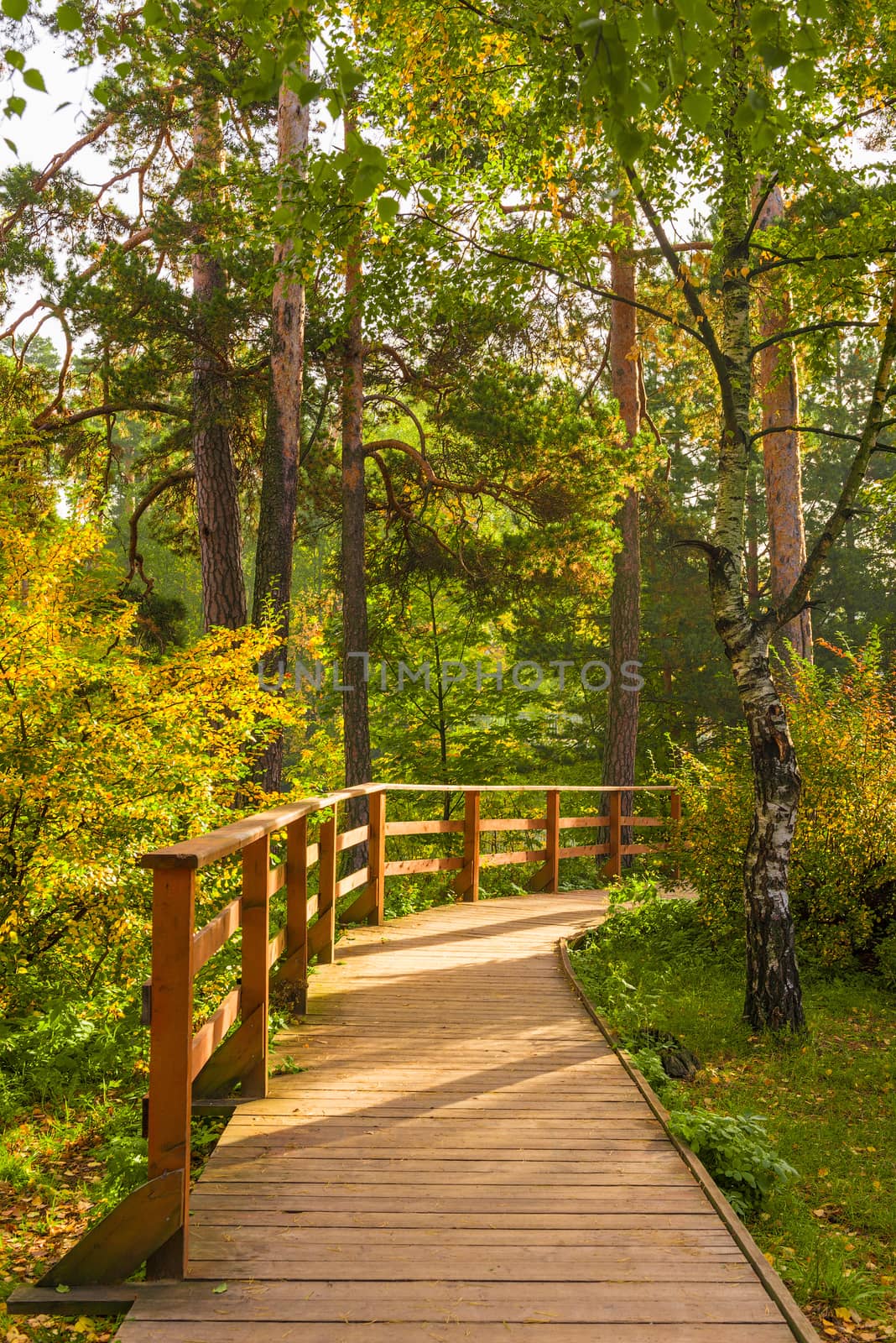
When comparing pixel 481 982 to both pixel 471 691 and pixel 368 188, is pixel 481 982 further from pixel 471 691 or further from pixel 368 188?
pixel 471 691

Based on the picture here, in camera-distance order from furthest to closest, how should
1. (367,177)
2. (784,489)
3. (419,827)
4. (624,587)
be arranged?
(624,587), (784,489), (419,827), (367,177)

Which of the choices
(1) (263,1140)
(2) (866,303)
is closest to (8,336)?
(2) (866,303)

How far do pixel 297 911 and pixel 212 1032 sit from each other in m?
2.03

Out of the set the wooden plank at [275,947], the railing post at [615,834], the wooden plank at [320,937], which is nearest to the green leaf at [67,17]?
the wooden plank at [275,947]

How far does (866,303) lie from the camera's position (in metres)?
8.03

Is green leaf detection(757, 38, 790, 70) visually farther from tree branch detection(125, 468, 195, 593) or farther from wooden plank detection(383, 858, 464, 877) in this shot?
tree branch detection(125, 468, 195, 593)

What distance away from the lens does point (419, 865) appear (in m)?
9.86

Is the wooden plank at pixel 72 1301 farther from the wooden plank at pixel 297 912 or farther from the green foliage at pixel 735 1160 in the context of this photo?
the wooden plank at pixel 297 912

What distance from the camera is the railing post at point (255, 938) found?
4328 millimetres

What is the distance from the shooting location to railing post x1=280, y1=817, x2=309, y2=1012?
18.4ft

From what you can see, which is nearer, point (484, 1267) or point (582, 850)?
point (484, 1267)

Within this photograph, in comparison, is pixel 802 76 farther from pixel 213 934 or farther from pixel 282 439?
pixel 282 439

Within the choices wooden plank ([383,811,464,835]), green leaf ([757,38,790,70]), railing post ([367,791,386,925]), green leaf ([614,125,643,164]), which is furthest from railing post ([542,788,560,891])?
green leaf ([757,38,790,70])

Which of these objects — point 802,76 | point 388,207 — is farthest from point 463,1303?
point 802,76
